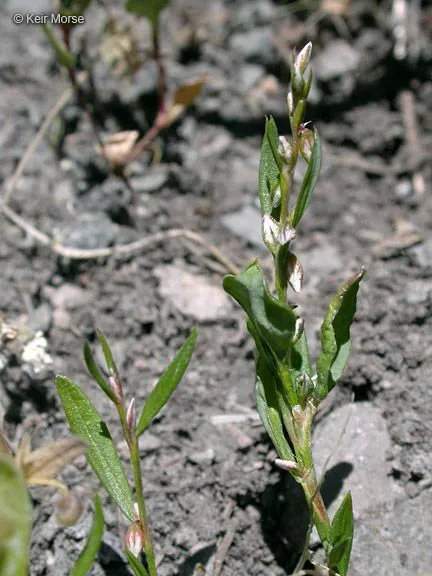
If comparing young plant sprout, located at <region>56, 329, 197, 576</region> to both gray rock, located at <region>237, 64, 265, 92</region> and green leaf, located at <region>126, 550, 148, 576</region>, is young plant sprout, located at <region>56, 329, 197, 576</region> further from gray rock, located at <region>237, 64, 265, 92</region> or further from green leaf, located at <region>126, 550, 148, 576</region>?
gray rock, located at <region>237, 64, 265, 92</region>

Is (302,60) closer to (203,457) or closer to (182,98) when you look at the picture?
(203,457)

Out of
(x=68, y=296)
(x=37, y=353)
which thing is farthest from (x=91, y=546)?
(x=68, y=296)

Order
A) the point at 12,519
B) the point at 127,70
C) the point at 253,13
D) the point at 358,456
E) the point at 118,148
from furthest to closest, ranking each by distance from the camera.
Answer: the point at 253,13 → the point at 127,70 → the point at 118,148 → the point at 358,456 → the point at 12,519

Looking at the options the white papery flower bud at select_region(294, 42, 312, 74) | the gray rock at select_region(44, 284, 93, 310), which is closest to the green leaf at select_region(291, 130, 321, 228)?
the white papery flower bud at select_region(294, 42, 312, 74)

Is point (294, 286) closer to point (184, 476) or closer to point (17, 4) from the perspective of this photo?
point (184, 476)

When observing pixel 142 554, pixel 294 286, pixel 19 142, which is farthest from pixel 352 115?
pixel 142 554

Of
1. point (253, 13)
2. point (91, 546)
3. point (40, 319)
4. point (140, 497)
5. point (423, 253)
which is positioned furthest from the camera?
point (253, 13)
